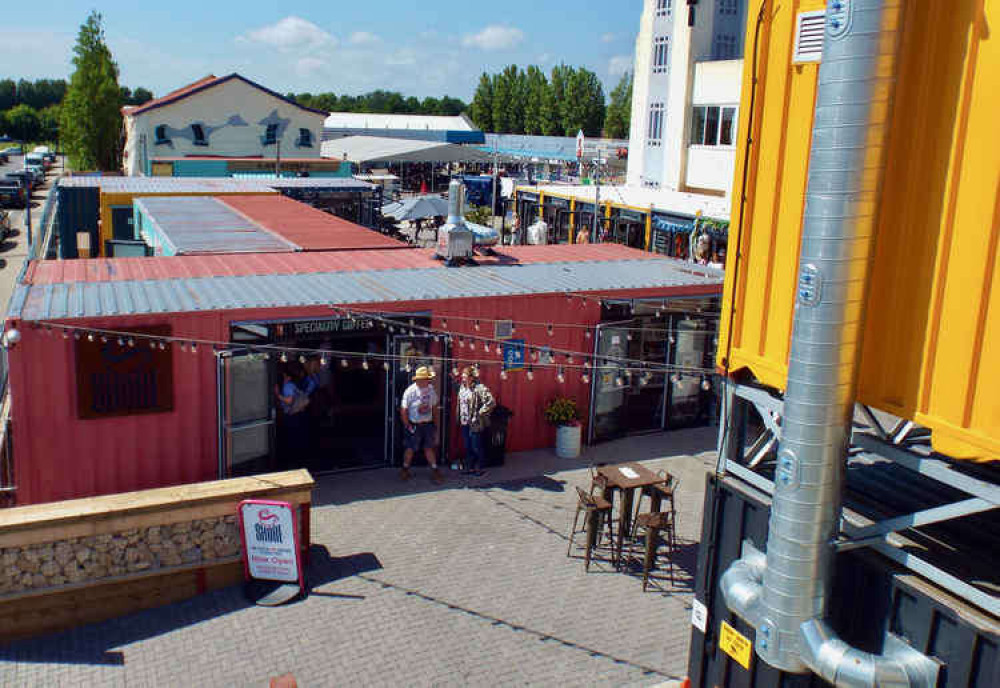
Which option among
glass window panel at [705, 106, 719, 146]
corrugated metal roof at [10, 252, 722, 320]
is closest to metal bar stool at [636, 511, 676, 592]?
corrugated metal roof at [10, 252, 722, 320]

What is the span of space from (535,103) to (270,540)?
106m

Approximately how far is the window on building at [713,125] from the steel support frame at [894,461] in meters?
31.1

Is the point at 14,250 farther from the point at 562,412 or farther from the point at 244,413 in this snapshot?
the point at 562,412

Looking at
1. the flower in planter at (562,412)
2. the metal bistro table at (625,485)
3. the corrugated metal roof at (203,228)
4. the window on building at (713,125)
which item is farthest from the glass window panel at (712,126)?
the metal bistro table at (625,485)

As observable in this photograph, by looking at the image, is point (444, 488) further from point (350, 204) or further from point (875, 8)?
point (350, 204)

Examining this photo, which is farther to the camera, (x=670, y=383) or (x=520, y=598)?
(x=670, y=383)

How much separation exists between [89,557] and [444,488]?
4909 millimetres

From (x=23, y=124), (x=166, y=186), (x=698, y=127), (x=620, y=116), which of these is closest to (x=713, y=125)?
(x=698, y=127)

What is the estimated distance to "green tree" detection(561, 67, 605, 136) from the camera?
106 m

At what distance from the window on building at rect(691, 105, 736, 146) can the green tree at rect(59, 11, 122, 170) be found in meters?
41.7

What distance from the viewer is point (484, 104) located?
11856cm

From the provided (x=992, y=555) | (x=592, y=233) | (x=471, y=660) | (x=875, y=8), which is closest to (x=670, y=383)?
(x=471, y=660)

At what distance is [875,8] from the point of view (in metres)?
4.55

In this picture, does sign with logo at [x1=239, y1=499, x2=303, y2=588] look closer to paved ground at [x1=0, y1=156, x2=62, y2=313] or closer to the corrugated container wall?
the corrugated container wall
